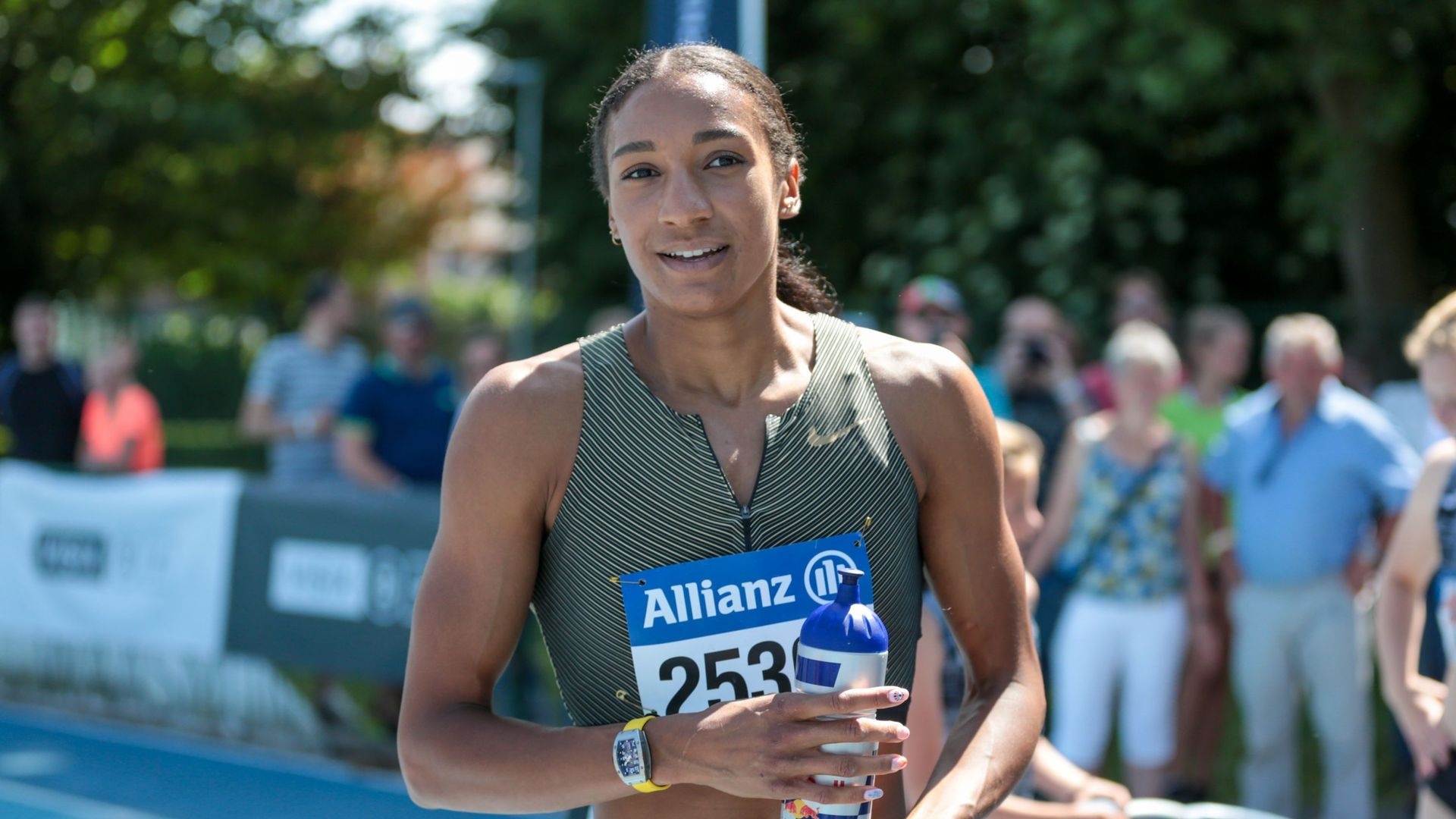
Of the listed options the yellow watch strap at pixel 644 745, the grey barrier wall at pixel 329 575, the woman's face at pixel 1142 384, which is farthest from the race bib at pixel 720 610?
the grey barrier wall at pixel 329 575

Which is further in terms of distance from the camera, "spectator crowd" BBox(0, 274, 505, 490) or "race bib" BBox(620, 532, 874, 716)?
"spectator crowd" BBox(0, 274, 505, 490)

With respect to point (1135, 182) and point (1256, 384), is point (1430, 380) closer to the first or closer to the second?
point (1256, 384)

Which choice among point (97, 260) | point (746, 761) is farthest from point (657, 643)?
point (97, 260)

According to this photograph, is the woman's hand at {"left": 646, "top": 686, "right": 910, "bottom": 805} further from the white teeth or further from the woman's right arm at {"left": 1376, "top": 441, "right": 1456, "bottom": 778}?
the woman's right arm at {"left": 1376, "top": 441, "right": 1456, "bottom": 778}

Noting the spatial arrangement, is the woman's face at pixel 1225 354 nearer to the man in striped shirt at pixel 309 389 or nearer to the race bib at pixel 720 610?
the man in striped shirt at pixel 309 389

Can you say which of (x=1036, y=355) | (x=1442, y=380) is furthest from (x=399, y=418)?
(x=1442, y=380)

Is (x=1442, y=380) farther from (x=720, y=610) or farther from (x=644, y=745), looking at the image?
(x=644, y=745)

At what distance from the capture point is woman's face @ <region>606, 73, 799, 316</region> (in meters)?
2.06

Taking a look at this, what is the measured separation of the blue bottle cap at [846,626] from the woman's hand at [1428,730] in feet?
7.83

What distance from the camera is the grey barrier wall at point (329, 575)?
7.07m

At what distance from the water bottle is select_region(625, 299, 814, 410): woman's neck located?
0.38 m

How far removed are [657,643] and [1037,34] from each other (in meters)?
11.5

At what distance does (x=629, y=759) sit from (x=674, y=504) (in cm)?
35

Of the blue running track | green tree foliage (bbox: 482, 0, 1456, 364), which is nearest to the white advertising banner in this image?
the blue running track
